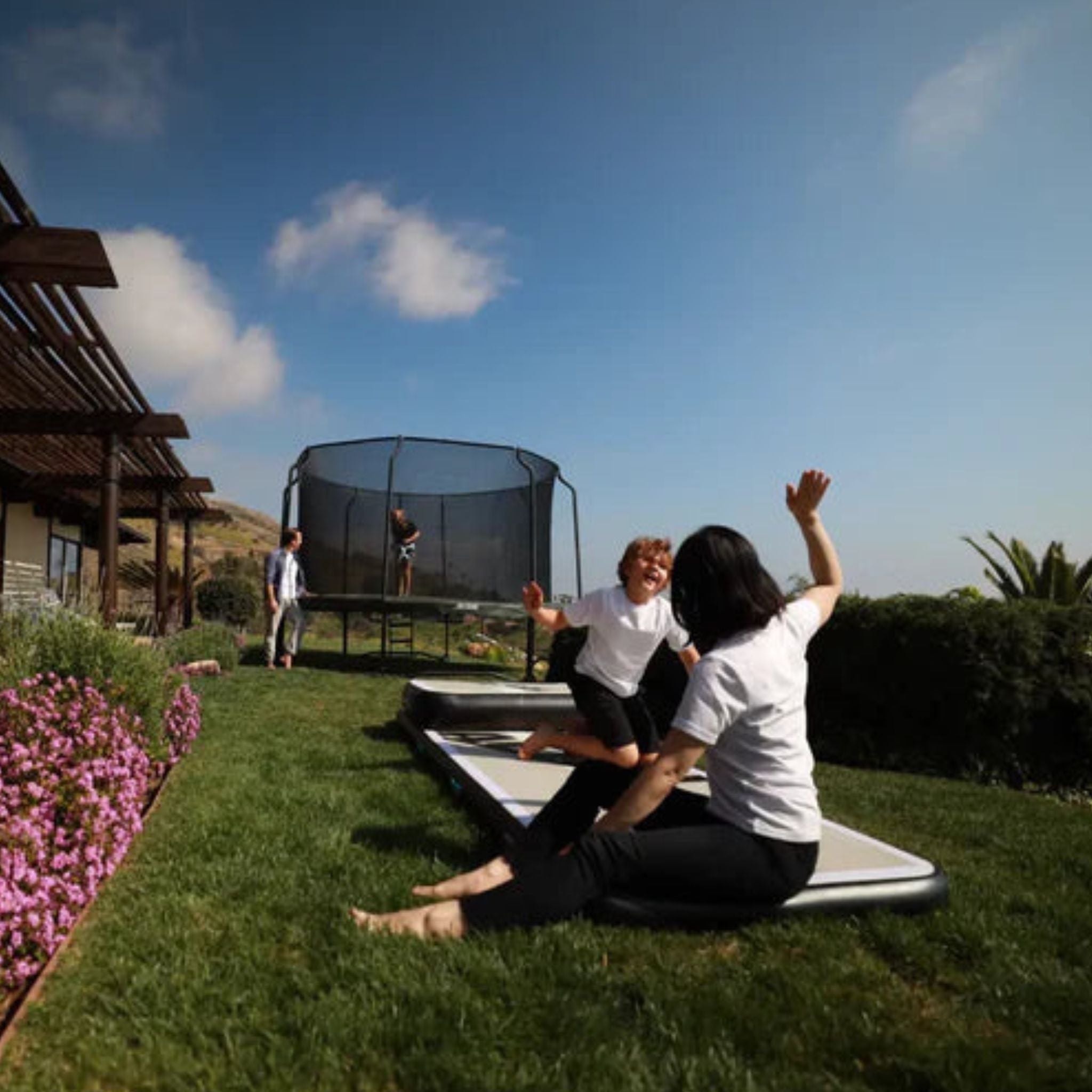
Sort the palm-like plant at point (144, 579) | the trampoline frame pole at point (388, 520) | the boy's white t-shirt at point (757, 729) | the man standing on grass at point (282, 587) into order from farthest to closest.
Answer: the palm-like plant at point (144, 579) < the trampoline frame pole at point (388, 520) < the man standing on grass at point (282, 587) < the boy's white t-shirt at point (757, 729)

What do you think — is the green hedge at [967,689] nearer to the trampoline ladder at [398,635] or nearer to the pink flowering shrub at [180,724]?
the pink flowering shrub at [180,724]

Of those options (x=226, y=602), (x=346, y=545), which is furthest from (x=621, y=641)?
(x=226, y=602)

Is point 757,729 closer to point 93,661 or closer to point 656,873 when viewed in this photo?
point 656,873

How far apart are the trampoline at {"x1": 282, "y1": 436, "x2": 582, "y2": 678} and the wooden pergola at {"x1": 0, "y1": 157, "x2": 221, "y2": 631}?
2.19 meters

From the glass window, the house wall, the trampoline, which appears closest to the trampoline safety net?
the trampoline

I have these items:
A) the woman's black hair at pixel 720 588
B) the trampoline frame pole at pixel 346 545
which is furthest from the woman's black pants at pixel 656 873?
the trampoline frame pole at pixel 346 545

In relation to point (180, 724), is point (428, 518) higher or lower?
higher

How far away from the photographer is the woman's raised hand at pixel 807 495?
93.7 inches

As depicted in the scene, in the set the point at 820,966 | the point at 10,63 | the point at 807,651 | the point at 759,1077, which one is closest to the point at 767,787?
the point at 820,966

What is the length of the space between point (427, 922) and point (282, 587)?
7374 mm

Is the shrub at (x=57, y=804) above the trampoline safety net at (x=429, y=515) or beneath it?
beneath

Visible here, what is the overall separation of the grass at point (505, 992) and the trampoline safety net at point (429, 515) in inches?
283

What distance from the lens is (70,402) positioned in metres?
8.57

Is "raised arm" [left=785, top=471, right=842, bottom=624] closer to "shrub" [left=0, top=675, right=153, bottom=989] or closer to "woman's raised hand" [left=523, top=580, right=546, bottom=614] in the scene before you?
"woman's raised hand" [left=523, top=580, right=546, bottom=614]
